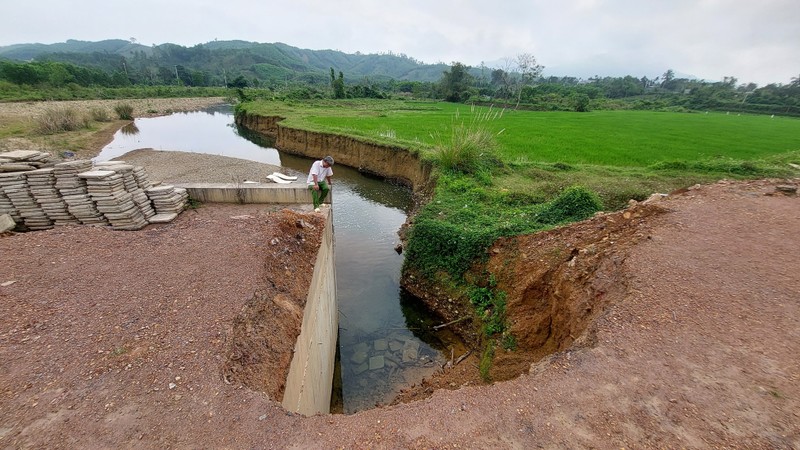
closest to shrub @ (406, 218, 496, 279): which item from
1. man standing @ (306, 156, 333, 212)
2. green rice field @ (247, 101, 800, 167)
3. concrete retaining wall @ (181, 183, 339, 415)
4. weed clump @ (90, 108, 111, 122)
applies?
concrete retaining wall @ (181, 183, 339, 415)

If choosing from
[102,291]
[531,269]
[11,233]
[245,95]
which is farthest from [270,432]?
[245,95]

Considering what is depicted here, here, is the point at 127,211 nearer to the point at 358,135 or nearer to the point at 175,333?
the point at 175,333

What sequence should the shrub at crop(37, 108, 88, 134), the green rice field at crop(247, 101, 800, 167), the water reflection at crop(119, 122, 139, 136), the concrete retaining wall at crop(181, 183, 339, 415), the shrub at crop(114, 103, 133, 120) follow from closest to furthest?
the concrete retaining wall at crop(181, 183, 339, 415) → the green rice field at crop(247, 101, 800, 167) → the shrub at crop(37, 108, 88, 134) → the water reflection at crop(119, 122, 139, 136) → the shrub at crop(114, 103, 133, 120)

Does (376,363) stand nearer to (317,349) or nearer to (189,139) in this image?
(317,349)

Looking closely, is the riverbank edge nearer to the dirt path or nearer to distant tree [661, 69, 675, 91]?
the dirt path

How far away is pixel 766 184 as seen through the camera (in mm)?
9062

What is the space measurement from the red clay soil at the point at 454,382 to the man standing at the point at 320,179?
6.80ft

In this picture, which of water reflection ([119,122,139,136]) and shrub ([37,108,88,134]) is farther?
water reflection ([119,122,139,136])

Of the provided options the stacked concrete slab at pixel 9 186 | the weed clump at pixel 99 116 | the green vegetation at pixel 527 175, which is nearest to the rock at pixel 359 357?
the green vegetation at pixel 527 175

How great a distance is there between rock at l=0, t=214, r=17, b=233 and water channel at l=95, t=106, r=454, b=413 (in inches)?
274

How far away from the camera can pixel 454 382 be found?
259 inches

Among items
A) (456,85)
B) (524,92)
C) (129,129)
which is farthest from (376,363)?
(456,85)

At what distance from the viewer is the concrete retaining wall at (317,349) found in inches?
194

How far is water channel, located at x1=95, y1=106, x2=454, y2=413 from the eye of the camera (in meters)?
7.19
